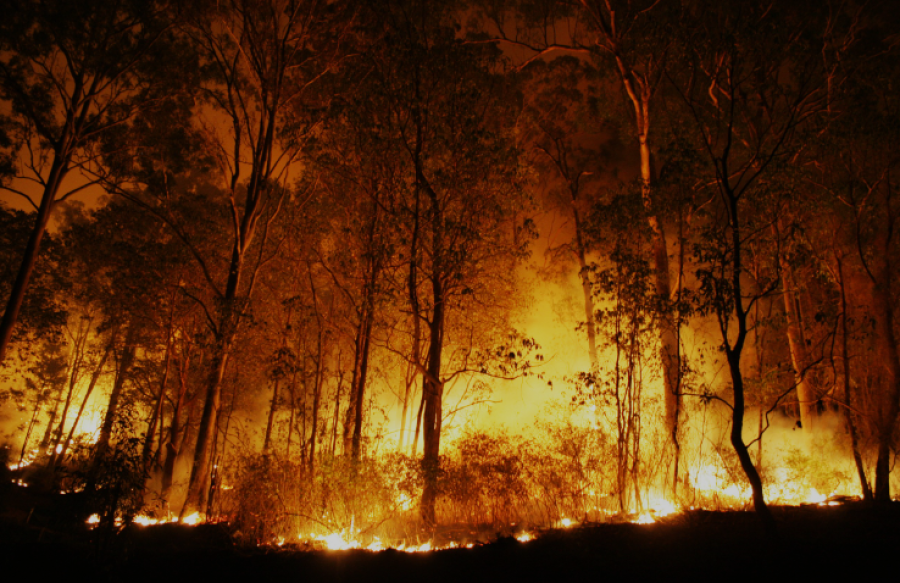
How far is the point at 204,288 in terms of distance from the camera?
12477mm

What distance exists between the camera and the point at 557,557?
Answer: 536 cm

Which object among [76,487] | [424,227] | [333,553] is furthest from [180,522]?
[424,227]

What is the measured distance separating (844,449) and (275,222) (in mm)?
12337

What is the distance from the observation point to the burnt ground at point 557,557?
4.79 meters

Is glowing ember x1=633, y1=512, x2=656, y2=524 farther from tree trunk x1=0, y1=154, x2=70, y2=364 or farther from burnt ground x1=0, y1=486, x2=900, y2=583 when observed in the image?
tree trunk x1=0, y1=154, x2=70, y2=364

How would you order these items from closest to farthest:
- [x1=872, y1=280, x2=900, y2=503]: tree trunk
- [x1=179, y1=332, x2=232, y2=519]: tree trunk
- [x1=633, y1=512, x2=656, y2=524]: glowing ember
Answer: [x1=633, y1=512, x2=656, y2=524]: glowing ember < [x1=872, y1=280, x2=900, y2=503]: tree trunk < [x1=179, y1=332, x2=232, y2=519]: tree trunk

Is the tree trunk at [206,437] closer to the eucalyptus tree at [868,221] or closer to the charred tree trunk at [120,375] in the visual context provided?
the charred tree trunk at [120,375]

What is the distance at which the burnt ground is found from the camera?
4793 millimetres

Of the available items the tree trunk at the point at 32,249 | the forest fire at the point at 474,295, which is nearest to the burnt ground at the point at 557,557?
the forest fire at the point at 474,295

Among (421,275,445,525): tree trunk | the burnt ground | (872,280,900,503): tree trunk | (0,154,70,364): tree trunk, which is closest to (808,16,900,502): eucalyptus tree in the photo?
(872,280,900,503): tree trunk

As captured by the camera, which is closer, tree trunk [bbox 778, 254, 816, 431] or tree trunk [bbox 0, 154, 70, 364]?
tree trunk [bbox 0, 154, 70, 364]

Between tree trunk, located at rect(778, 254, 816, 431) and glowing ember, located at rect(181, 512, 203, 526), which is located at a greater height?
tree trunk, located at rect(778, 254, 816, 431)

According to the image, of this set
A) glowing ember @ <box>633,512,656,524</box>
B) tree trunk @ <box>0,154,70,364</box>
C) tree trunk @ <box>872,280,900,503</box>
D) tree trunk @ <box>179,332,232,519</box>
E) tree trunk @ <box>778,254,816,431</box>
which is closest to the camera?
glowing ember @ <box>633,512,656,524</box>

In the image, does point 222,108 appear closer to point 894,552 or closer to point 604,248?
point 604,248
